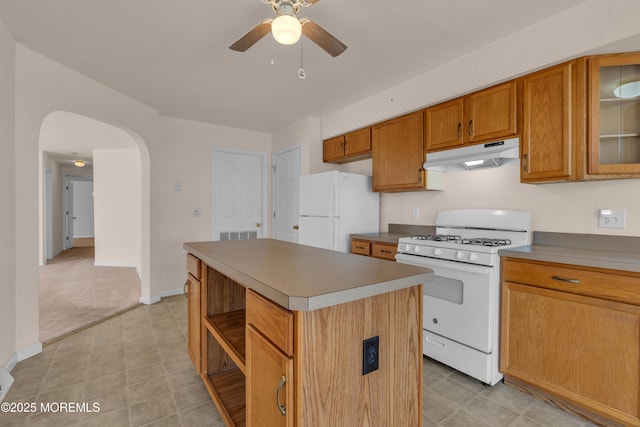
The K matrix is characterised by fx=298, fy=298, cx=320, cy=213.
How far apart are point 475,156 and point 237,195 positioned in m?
3.38

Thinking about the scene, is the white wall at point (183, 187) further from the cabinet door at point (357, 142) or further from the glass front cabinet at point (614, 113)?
the glass front cabinet at point (614, 113)

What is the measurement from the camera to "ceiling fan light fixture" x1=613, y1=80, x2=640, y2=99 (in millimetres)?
1825

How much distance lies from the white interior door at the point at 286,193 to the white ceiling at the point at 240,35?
1195 mm

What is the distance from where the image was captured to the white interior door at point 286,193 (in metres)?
4.31

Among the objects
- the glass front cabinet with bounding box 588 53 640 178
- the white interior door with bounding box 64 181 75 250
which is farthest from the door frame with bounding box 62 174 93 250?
the glass front cabinet with bounding box 588 53 640 178

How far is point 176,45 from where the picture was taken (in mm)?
2271

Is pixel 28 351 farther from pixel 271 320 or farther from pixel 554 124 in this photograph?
pixel 554 124

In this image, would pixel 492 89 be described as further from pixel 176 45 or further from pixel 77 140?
pixel 77 140

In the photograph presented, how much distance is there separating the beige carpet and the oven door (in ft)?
10.9

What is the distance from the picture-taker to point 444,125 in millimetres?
2609

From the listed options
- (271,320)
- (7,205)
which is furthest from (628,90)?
(7,205)

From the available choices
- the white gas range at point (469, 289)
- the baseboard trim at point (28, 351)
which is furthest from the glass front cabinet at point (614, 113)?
the baseboard trim at point (28, 351)

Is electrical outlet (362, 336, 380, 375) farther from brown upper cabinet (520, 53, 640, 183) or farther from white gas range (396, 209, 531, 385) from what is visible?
brown upper cabinet (520, 53, 640, 183)

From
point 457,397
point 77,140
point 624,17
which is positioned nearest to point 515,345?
point 457,397
